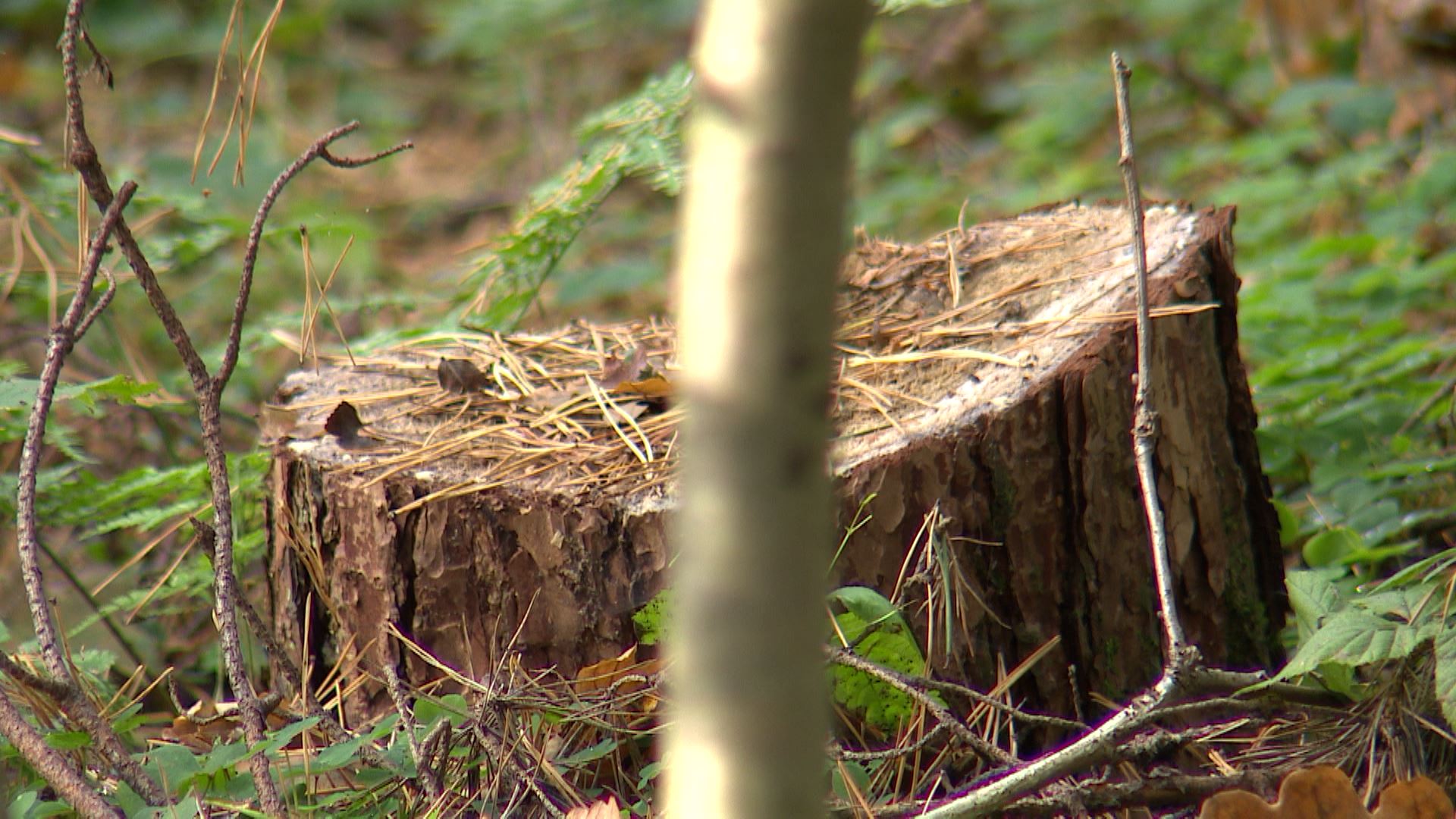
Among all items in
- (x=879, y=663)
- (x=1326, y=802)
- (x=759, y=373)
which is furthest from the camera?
(x=879, y=663)

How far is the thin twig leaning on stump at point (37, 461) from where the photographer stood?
1.40m

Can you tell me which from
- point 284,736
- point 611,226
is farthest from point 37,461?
point 611,226

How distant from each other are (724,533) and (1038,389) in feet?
3.73

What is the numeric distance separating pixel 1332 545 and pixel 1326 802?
85cm

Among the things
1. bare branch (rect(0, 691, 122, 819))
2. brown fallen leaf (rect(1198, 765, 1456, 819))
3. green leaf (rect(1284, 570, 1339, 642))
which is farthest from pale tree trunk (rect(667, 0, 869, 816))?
green leaf (rect(1284, 570, 1339, 642))

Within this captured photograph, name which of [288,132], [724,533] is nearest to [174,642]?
[724,533]

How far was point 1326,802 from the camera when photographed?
4.16 feet

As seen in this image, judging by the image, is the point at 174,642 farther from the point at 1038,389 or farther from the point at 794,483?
the point at 794,483

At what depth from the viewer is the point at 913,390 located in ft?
6.03

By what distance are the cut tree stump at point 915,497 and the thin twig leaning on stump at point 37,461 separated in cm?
26

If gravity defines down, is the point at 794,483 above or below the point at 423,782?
above

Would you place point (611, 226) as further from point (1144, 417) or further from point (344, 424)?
point (1144, 417)

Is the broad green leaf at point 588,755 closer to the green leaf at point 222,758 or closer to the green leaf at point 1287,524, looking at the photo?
the green leaf at point 222,758

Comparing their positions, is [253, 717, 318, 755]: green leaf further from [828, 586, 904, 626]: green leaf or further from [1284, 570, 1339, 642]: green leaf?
[1284, 570, 1339, 642]: green leaf
